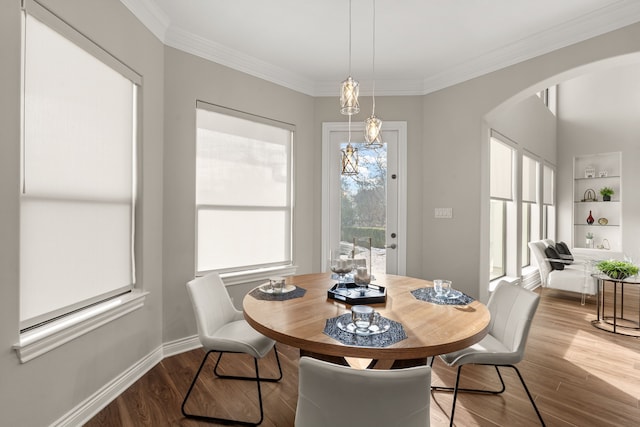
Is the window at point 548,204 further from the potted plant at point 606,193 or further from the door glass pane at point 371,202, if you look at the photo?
the door glass pane at point 371,202

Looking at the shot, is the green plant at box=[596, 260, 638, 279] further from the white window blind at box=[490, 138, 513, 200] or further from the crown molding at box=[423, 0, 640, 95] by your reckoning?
the crown molding at box=[423, 0, 640, 95]

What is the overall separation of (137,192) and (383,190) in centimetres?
255


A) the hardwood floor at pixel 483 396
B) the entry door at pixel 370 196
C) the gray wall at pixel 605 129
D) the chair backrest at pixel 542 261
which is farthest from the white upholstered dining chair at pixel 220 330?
Result: the gray wall at pixel 605 129

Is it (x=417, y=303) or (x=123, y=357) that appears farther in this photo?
(x=123, y=357)

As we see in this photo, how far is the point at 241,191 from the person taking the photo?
323 centimetres

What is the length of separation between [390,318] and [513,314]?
87 cm

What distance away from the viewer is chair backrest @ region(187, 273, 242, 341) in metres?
1.94

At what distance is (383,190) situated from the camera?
375 centimetres

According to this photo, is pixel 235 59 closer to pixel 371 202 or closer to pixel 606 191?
pixel 371 202

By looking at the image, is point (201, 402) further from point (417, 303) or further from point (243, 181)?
point (243, 181)

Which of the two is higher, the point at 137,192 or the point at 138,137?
the point at 138,137

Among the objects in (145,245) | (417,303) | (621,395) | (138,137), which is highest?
(138,137)

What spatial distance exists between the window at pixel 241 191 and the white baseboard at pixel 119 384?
68cm

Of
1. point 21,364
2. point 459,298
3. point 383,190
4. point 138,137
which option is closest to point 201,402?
point 21,364
